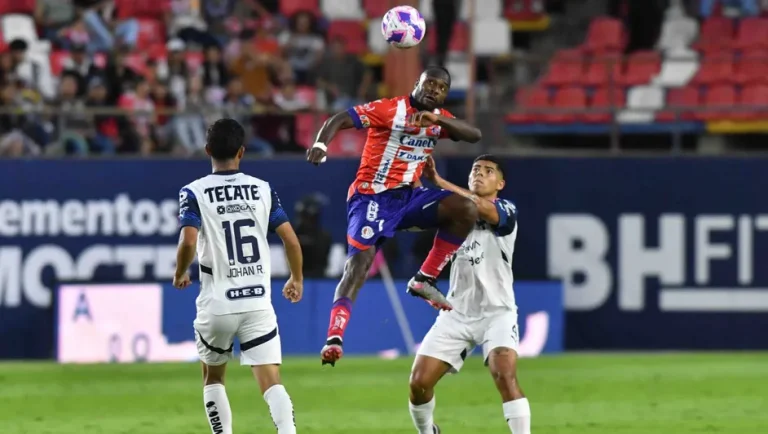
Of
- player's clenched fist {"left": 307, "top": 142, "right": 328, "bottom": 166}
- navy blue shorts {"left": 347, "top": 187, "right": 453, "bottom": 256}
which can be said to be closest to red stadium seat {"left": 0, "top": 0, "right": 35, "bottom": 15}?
navy blue shorts {"left": 347, "top": 187, "right": 453, "bottom": 256}

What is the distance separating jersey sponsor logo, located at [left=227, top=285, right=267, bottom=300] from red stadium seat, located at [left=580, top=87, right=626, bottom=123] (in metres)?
11.5

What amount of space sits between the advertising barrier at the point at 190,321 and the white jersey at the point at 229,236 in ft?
29.1

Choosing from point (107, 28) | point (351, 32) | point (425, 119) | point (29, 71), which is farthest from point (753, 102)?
point (425, 119)

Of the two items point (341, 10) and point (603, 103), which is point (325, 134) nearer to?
point (603, 103)

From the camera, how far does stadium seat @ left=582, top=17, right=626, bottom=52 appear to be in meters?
21.9

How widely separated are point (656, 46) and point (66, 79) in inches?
336

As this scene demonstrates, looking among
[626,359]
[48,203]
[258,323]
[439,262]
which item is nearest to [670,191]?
[626,359]

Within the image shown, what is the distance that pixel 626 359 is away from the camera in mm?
17141

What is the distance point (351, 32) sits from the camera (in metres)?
22.3

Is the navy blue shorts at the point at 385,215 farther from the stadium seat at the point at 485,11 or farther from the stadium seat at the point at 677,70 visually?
the stadium seat at the point at 485,11

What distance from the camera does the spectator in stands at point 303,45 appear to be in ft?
66.6

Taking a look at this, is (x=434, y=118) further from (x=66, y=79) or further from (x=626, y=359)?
(x=66, y=79)

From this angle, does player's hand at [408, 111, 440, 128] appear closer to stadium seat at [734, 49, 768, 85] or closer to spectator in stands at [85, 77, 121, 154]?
spectator in stands at [85, 77, 121, 154]

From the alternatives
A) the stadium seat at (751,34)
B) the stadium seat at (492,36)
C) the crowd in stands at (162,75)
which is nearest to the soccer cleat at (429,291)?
the crowd in stands at (162,75)
